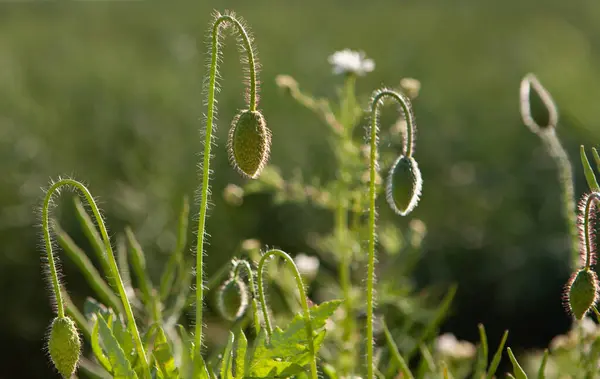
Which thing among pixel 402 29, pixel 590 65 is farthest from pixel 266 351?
pixel 402 29

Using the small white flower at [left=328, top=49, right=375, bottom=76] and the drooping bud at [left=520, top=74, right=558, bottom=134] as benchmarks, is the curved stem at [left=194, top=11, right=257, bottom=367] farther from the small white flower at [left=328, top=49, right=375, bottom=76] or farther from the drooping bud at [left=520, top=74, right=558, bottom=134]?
the small white flower at [left=328, top=49, right=375, bottom=76]

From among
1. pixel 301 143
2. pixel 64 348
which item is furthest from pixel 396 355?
pixel 301 143

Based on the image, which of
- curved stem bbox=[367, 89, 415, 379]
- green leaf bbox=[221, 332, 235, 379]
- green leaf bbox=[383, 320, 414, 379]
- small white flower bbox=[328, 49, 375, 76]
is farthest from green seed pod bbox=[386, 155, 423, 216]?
small white flower bbox=[328, 49, 375, 76]

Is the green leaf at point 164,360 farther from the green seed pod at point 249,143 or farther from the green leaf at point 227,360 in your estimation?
the green seed pod at point 249,143

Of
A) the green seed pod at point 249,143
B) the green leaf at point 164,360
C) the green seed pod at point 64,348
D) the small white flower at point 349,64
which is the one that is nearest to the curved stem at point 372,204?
the green seed pod at point 249,143

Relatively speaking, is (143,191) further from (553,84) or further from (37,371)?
(553,84)
